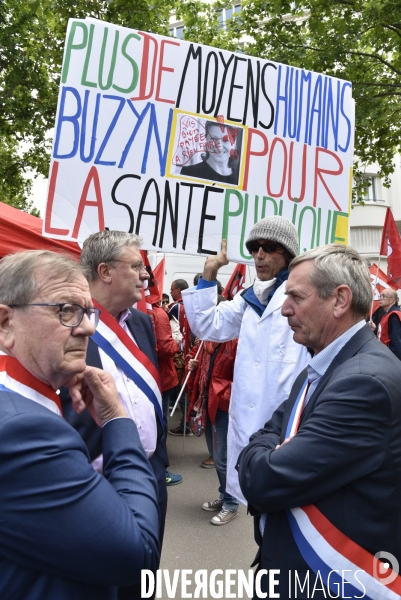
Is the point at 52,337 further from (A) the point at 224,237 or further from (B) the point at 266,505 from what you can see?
(A) the point at 224,237

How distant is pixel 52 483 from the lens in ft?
3.30

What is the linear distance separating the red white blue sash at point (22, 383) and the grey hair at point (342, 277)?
913 millimetres

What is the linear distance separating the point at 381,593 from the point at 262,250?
1.60m

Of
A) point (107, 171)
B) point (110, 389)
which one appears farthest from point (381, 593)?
point (107, 171)

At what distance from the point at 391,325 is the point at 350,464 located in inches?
247

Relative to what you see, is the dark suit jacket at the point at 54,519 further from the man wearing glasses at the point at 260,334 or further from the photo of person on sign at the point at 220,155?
the photo of person on sign at the point at 220,155

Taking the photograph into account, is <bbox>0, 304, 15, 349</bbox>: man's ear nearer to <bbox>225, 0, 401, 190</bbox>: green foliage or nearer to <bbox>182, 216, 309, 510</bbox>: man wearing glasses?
<bbox>182, 216, 309, 510</bbox>: man wearing glasses

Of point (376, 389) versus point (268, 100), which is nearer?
point (376, 389)

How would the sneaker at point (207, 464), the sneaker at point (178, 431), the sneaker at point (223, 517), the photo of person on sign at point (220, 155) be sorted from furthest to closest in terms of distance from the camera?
1. the sneaker at point (178, 431)
2. the sneaker at point (207, 464)
3. the sneaker at point (223, 517)
4. the photo of person on sign at point (220, 155)

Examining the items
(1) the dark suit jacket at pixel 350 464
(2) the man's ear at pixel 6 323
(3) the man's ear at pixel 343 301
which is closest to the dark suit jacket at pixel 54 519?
(2) the man's ear at pixel 6 323

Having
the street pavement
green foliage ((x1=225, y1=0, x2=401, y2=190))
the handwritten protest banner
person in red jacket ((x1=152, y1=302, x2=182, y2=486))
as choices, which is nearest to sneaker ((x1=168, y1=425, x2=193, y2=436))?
the street pavement

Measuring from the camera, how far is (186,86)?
2957 mm

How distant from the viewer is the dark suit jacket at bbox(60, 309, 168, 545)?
1762 mm

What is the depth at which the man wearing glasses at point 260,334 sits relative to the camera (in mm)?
2518
